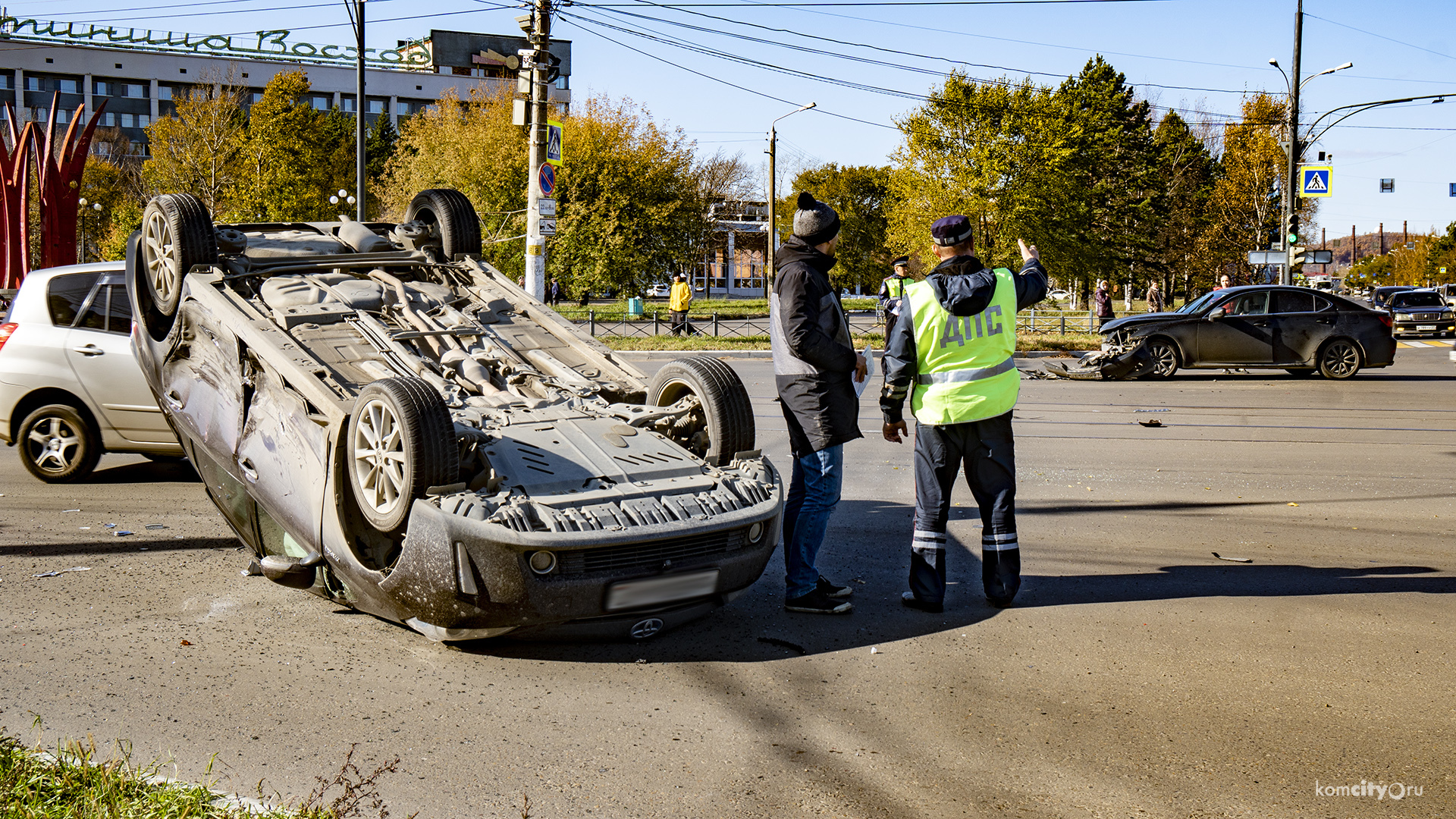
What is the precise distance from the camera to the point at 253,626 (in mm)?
5113

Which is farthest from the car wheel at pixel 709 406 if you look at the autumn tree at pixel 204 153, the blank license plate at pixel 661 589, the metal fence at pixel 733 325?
the autumn tree at pixel 204 153

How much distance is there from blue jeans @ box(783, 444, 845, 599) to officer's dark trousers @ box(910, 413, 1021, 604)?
16.4 inches

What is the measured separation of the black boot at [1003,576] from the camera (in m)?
5.41

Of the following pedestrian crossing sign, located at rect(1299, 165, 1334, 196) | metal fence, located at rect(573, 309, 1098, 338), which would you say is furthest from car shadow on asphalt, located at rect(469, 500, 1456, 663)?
pedestrian crossing sign, located at rect(1299, 165, 1334, 196)

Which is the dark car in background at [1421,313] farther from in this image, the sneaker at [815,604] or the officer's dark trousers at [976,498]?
the sneaker at [815,604]

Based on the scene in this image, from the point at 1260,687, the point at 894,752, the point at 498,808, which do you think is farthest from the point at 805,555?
the point at 498,808

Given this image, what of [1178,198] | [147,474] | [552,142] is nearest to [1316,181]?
[552,142]

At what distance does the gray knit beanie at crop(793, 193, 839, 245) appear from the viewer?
17.5 ft

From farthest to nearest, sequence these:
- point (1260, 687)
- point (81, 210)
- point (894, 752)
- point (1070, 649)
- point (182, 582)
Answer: point (81, 210)
point (182, 582)
point (1070, 649)
point (1260, 687)
point (894, 752)

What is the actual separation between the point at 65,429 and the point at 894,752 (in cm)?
743

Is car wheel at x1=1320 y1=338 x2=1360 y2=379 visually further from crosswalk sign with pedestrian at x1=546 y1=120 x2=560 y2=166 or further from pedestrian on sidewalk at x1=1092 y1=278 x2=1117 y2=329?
pedestrian on sidewalk at x1=1092 y1=278 x2=1117 y2=329

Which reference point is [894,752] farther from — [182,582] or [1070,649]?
[182,582]

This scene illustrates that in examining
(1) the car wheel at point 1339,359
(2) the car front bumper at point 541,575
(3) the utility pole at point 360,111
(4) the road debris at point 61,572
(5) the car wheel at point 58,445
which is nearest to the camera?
(2) the car front bumper at point 541,575

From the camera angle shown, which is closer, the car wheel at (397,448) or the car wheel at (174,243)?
the car wheel at (397,448)
